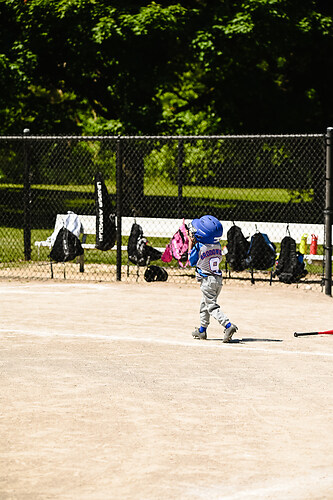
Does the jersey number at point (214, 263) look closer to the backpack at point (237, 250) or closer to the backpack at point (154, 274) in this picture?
the backpack at point (237, 250)

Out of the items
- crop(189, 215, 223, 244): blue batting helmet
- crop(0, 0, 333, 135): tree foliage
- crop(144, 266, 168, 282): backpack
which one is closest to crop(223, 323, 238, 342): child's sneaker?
crop(189, 215, 223, 244): blue batting helmet

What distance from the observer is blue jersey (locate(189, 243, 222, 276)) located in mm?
10086

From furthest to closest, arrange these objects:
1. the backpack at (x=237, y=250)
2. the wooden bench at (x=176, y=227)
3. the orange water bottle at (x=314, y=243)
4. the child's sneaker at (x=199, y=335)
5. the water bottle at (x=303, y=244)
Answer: the wooden bench at (x=176, y=227), the orange water bottle at (x=314, y=243), the water bottle at (x=303, y=244), the backpack at (x=237, y=250), the child's sneaker at (x=199, y=335)

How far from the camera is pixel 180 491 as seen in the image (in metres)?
5.52

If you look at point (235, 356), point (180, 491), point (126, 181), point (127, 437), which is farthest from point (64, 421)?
point (126, 181)

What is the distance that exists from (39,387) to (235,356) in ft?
7.42

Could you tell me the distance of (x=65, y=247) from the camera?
15.7 m

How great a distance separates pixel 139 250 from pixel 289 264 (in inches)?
97.5

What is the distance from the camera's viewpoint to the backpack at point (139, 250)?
15.5 m

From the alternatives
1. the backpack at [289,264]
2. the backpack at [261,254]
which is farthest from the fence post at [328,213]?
the backpack at [261,254]

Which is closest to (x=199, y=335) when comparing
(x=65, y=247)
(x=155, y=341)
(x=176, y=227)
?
(x=155, y=341)

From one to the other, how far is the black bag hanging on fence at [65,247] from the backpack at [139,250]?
87 cm

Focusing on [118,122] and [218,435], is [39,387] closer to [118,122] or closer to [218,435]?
[218,435]

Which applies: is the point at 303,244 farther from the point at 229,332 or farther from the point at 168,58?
the point at 168,58
